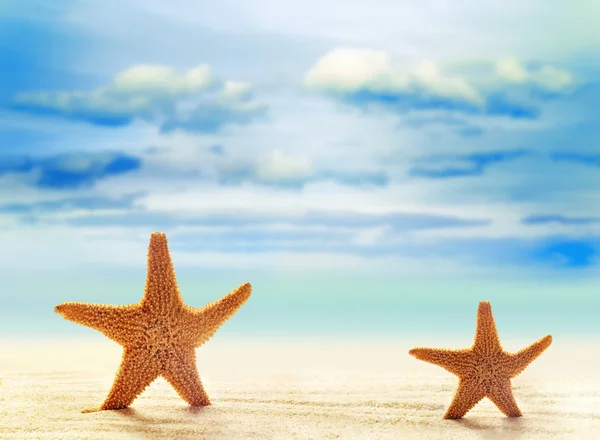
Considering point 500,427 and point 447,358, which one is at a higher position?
point 447,358

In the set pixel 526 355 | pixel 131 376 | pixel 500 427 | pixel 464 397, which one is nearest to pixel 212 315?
pixel 131 376

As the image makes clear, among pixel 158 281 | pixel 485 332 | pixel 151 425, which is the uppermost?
pixel 158 281

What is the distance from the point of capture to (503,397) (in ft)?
18.7

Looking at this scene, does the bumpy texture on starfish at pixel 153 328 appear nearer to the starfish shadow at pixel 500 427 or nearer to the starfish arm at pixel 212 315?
the starfish arm at pixel 212 315

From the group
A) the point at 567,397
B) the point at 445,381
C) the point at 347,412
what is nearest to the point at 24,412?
the point at 347,412

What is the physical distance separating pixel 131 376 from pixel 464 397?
272 centimetres

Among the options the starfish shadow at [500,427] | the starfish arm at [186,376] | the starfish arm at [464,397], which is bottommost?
the starfish shadow at [500,427]

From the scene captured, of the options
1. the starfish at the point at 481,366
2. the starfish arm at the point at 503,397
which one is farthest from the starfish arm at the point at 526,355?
the starfish arm at the point at 503,397

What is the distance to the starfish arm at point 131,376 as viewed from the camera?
539cm

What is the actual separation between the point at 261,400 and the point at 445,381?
2.42 meters

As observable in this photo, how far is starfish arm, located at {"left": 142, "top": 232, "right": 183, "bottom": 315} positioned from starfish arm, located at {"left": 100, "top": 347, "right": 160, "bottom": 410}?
0.37m

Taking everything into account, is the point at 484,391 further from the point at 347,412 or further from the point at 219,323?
the point at 219,323

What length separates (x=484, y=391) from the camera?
563 cm

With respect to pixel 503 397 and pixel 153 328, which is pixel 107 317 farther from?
pixel 503 397
